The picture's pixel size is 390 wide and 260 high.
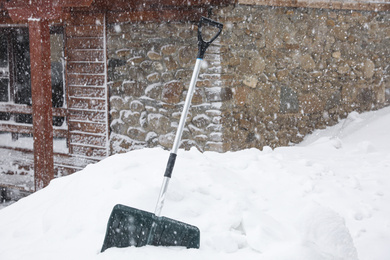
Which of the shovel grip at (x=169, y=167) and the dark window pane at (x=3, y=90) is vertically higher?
→ the dark window pane at (x=3, y=90)

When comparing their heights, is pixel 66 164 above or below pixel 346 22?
below

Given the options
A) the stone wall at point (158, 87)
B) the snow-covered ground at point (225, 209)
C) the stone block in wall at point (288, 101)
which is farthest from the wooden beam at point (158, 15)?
the snow-covered ground at point (225, 209)

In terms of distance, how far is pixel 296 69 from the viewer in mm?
5906

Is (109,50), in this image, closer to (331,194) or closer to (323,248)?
(331,194)

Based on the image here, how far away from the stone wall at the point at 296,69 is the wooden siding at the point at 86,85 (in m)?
1.98

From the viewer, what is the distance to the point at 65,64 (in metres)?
6.11

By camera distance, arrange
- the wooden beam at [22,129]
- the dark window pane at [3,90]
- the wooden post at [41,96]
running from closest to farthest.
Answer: the wooden post at [41,96], the wooden beam at [22,129], the dark window pane at [3,90]

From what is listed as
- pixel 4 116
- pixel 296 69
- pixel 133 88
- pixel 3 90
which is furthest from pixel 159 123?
pixel 3 90

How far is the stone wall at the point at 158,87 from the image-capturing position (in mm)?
5125

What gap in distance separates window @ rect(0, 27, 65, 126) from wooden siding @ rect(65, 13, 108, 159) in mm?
675

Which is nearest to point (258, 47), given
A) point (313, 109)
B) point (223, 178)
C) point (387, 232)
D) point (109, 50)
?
point (313, 109)

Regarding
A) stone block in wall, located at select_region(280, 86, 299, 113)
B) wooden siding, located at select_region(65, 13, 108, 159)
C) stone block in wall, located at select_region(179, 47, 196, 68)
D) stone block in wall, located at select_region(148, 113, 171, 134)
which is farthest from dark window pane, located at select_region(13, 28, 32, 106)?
stone block in wall, located at select_region(280, 86, 299, 113)

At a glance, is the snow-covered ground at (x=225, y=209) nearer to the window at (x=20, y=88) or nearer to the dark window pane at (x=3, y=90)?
the window at (x=20, y=88)

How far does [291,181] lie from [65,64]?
4.38 m
